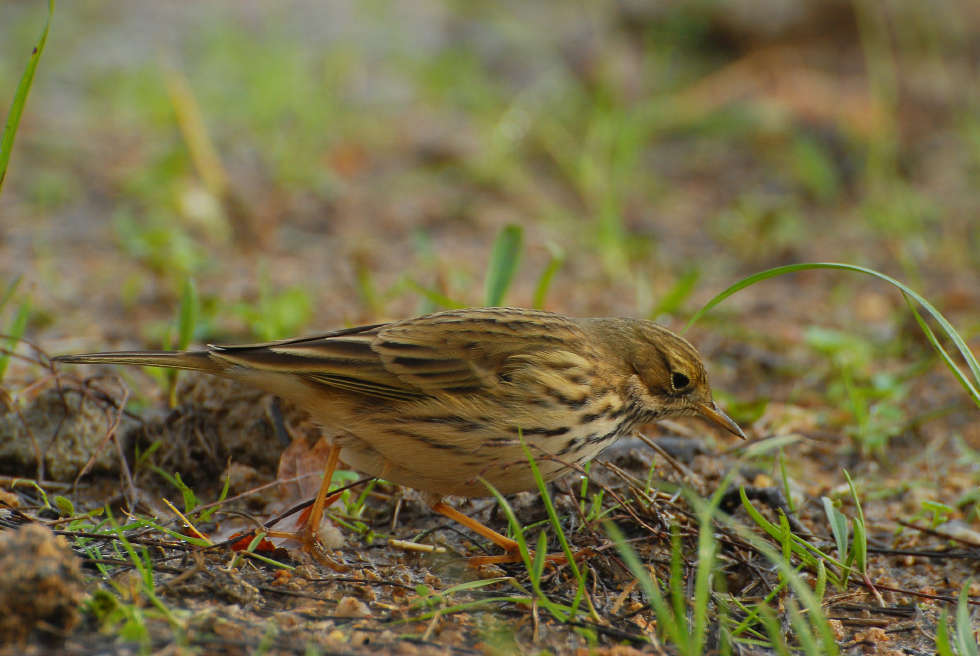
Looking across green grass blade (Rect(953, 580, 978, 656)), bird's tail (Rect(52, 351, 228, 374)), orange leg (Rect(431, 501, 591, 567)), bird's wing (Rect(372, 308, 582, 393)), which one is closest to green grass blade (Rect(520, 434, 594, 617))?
orange leg (Rect(431, 501, 591, 567))

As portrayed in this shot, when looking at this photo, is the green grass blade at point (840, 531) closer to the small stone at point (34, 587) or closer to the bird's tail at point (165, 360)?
the bird's tail at point (165, 360)

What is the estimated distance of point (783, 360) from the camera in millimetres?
6426

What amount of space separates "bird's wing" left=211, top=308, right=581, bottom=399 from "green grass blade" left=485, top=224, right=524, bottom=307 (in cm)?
121

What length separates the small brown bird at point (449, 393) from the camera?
383 centimetres

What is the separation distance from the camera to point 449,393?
3941mm

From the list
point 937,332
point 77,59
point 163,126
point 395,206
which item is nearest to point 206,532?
point 937,332

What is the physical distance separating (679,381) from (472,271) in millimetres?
3532

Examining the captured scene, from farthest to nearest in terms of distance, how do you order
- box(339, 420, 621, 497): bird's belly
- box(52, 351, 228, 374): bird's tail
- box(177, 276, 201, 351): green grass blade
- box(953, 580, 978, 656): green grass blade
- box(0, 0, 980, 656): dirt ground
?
box(177, 276, 201, 351): green grass blade
box(52, 351, 228, 374): bird's tail
box(339, 420, 621, 497): bird's belly
box(0, 0, 980, 656): dirt ground
box(953, 580, 978, 656): green grass blade

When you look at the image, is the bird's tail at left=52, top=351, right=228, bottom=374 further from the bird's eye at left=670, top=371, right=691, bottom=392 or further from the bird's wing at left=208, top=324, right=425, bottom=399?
the bird's eye at left=670, top=371, right=691, bottom=392

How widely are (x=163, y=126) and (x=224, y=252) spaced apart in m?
2.47

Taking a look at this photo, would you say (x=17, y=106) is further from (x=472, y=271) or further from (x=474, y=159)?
(x=474, y=159)

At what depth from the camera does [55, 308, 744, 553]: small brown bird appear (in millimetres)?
3830

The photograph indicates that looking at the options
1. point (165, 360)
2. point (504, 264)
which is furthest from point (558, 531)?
point (504, 264)

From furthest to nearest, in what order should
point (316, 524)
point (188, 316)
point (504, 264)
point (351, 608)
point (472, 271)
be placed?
point (472, 271) < point (504, 264) < point (188, 316) < point (316, 524) < point (351, 608)
